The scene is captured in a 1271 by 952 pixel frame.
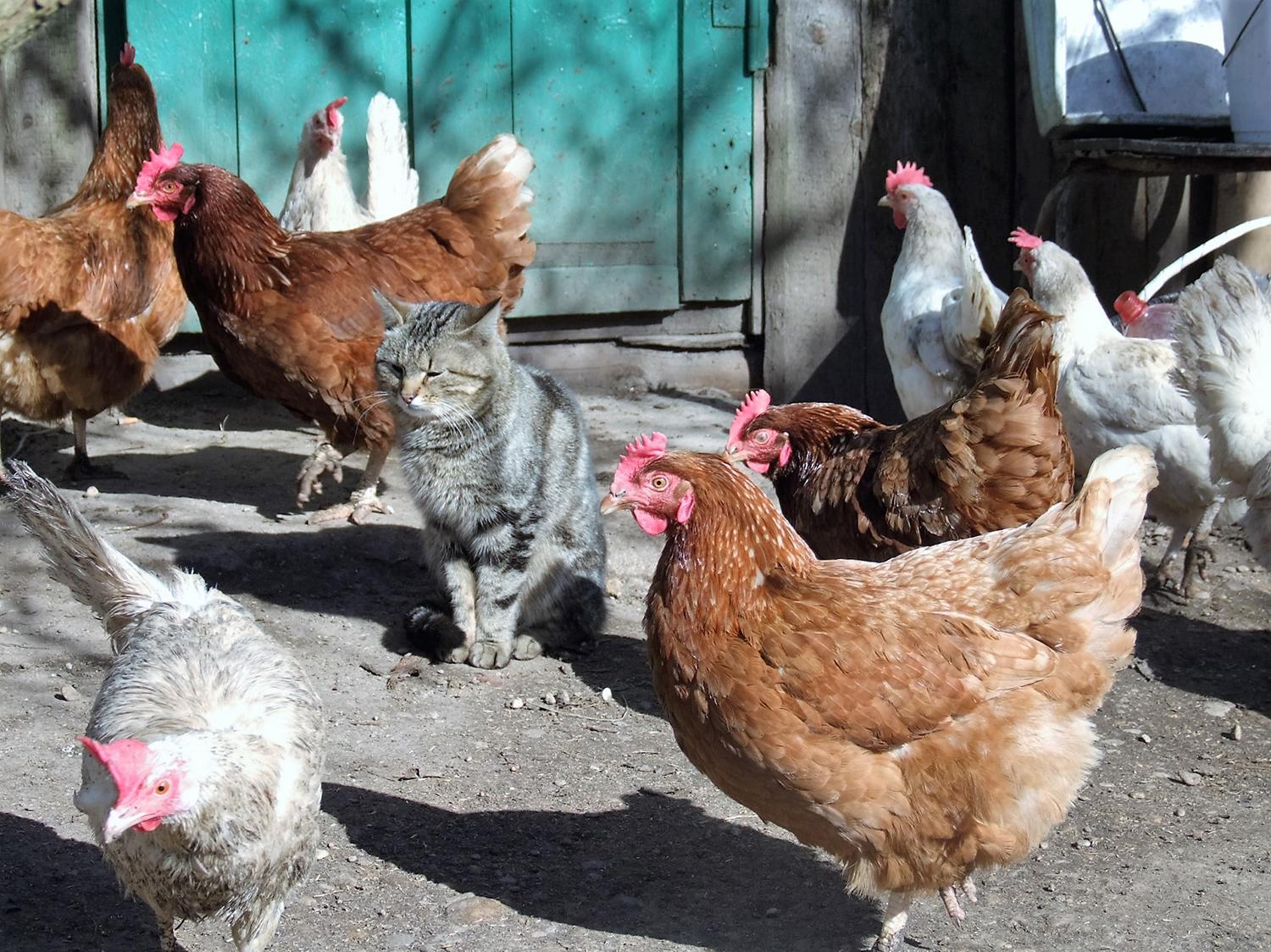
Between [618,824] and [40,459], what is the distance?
4409 mm

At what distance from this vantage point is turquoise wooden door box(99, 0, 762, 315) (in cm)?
734

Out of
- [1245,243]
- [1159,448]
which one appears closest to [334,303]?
[1159,448]

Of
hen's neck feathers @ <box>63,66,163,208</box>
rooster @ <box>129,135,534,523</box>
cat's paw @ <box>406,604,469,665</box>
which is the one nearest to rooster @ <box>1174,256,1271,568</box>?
cat's paw @ <box>406,604,469,665</box>

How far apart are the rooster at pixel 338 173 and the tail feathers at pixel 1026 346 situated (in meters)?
4.16

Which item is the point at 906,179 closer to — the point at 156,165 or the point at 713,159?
the point at 713,159

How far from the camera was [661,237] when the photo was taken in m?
8.23

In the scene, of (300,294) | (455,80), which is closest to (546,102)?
(455,80)

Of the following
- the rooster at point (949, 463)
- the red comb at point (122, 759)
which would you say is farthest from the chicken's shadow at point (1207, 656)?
the red comb at point (122, 759)

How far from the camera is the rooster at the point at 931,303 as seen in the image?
6.00m

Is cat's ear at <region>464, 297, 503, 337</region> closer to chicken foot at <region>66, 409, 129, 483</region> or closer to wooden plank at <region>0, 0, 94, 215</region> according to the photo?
chicken foot at <region>66, 409, 129, 483</region>

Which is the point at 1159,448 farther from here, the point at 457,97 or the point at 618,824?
the point at 457,97

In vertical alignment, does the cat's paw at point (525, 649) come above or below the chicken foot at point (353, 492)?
below

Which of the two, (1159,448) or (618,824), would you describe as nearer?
(618,824)

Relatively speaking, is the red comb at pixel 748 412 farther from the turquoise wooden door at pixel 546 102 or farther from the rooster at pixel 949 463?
the turquoise wooden door at pixel 546 102
